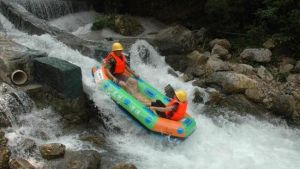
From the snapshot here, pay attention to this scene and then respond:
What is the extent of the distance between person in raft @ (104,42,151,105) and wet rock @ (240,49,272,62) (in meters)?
3.79

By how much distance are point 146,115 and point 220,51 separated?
14.5 ft

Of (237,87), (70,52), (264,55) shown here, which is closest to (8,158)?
(70,52)

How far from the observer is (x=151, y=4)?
44.5 feet

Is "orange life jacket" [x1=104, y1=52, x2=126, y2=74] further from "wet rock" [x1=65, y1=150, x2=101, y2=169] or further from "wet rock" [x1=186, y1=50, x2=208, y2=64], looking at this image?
"wet rock" [x1=186, y1=50, x2=208, y2=64]

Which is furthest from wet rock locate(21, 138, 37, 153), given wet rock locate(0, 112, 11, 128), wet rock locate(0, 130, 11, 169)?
wet rock locate(0, 112, 11, 128)

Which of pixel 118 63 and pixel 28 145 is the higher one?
pixel 118 63

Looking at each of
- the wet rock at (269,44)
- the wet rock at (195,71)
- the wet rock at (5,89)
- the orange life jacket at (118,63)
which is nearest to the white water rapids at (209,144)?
the orange life jacket at (118,63)

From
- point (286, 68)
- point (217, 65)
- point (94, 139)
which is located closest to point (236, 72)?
point (217, 65)

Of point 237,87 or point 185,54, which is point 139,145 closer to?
point 237,87

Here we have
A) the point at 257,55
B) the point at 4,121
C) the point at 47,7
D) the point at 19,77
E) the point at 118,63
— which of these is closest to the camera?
the point at 4,121

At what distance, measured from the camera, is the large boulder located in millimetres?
11555

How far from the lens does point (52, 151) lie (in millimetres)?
6598

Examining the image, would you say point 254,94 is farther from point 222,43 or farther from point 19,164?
point 19,164

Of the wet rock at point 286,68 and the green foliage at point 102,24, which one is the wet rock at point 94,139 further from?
the green foliage at point 102,24
